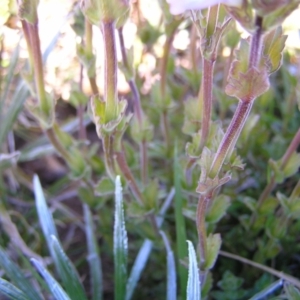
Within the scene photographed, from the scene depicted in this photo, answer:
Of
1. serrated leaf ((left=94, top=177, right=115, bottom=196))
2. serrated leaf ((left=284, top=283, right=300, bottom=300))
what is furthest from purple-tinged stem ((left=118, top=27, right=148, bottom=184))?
serrated leaf ((left=284, top=283, right=300, bottom=300))

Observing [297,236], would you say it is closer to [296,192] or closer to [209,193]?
[296,192]

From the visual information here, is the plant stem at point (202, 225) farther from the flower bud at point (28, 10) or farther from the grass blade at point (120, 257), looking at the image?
the flower bud at point (28, 10)

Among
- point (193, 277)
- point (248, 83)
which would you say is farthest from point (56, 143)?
point (248, 83)

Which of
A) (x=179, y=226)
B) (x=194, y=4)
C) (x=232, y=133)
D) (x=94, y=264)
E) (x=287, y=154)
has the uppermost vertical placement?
(x=194, y=4)

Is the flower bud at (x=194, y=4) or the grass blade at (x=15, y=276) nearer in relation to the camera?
the flower bud at (x=194, y=4)

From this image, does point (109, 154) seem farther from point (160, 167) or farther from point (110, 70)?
point (160, 167)

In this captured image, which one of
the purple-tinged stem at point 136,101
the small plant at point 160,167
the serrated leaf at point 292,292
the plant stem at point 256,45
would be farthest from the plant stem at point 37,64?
the serrated leaf at point 292,292

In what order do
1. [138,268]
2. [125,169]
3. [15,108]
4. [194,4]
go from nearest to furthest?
[194,4]
[125,169]
[138,268]
[15,108]
